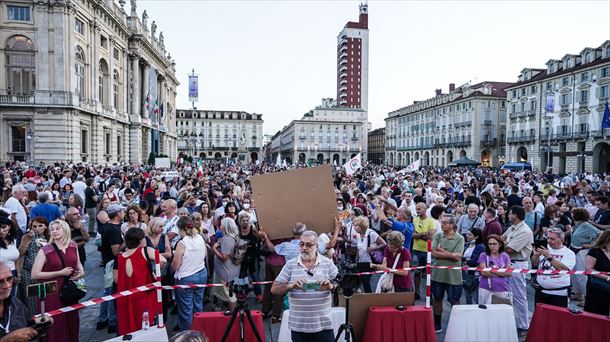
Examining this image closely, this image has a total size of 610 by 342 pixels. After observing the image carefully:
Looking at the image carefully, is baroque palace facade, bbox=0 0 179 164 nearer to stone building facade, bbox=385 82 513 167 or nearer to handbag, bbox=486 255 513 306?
handbag, bbox=486 255 513 306

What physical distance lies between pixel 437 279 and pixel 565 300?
68.0 inches

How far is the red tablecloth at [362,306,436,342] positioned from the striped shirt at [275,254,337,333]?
1.07m

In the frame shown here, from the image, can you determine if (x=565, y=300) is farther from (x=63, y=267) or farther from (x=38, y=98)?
(x=38, y=98)

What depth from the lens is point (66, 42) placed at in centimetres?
3281

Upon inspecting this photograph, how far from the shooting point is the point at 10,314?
3506 mm

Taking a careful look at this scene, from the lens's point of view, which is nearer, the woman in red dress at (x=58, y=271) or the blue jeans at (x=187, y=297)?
the woman in red dress at (x=58, y=271)

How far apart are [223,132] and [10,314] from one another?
11749cm

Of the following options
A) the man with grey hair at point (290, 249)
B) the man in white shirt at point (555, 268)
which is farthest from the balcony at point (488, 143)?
the man with grey hair at point (290, 249)

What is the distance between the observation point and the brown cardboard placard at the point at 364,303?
4977mm

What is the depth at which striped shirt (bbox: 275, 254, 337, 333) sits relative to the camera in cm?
398

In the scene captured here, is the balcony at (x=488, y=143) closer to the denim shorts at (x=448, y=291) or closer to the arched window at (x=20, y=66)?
the arched window at (x=20, y=66)

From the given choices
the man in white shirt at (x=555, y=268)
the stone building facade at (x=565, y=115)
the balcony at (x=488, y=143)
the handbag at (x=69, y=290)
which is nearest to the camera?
the handbag at (x=69, y=290)

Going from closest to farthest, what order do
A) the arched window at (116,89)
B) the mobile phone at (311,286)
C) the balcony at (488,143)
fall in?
the mobile phone at (311,286) < the arched window at (116,89) < the balcony at (488,143)

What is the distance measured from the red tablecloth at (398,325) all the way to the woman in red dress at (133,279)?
3.00 meters
